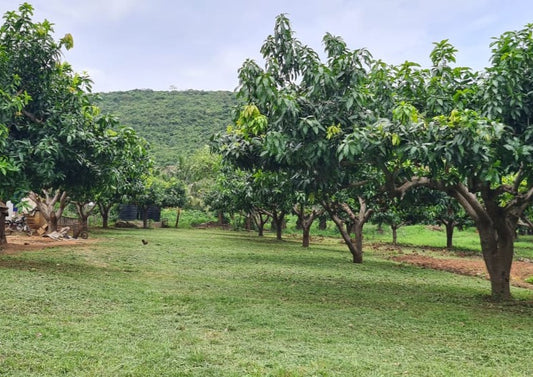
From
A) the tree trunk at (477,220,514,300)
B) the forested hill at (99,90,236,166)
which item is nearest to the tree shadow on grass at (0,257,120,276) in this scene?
the tree trunk at (477,220,514,300)

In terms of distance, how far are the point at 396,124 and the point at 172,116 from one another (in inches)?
3330

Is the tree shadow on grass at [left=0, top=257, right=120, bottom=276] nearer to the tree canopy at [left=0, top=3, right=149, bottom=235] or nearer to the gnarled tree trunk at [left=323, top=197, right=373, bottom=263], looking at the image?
the tree canopy at [left=0, top=3, right=149, bottom=235]

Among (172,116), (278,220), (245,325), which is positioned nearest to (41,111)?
(245,325)

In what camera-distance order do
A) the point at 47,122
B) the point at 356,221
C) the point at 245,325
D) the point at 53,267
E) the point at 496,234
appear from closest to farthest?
the point at 245,325, the point at 496,234, the point at 47,122, the point at 53,267, the point at 356,221

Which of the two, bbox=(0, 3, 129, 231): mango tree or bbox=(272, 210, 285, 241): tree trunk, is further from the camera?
bbox=(272, 210, 285, 241): tree trunk

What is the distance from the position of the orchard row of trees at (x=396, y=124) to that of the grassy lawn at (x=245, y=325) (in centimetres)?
226

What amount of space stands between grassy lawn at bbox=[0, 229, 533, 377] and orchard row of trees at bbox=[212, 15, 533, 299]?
2259 millimetres

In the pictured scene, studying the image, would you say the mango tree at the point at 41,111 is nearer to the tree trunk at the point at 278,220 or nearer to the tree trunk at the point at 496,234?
the tree trunk at the point at 496,234

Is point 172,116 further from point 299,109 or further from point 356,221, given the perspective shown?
point 299,109

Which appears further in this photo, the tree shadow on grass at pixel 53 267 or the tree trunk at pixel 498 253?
the tree shadow on grass at pixel 53 267

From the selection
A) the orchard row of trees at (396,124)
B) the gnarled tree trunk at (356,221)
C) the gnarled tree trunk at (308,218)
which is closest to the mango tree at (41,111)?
the orchard row of trees at (396,124)

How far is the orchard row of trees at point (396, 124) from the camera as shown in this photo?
6.52m

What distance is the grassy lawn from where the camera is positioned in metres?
4.79

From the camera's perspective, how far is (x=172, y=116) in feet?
288
